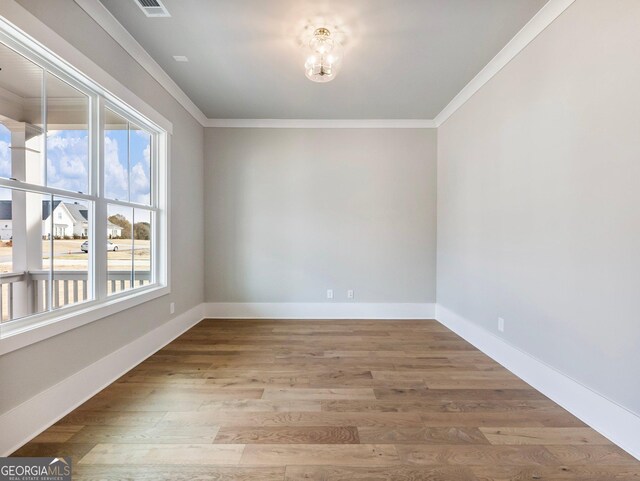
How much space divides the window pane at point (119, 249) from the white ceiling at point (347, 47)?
4.88 feet

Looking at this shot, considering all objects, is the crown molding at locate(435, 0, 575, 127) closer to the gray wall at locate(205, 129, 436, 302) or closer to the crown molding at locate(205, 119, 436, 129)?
the crown molding at locate(205, 119, 436, 129)

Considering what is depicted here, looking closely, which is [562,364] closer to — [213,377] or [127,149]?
[213,377]

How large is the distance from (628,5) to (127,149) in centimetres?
365

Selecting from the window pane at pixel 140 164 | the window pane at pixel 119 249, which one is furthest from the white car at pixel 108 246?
the window pane at pixel 140 164

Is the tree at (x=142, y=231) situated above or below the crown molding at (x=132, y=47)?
below

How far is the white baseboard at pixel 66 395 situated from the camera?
1.48m

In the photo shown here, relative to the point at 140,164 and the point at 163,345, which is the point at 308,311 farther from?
the point at 140,164

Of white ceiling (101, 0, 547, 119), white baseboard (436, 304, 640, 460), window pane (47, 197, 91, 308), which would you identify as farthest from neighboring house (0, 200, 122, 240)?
white baseboard (436, 304, 640, 460)

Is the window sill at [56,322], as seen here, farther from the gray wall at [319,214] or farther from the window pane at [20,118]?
the gray wall at [319,214]

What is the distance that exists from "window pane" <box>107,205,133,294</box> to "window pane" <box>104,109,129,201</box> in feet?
0.49

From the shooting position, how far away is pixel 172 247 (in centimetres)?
313

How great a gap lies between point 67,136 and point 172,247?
4.76 feet

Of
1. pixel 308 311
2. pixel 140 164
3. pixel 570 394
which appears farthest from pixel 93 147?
pixel 570 394

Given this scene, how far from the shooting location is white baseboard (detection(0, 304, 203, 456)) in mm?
1480
